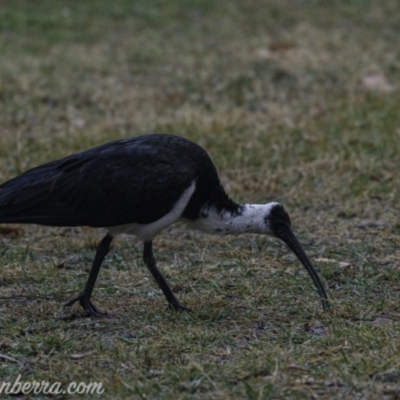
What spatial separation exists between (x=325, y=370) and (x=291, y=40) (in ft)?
30.8

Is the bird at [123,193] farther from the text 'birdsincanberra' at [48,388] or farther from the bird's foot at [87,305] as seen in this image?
the text 'birdsincanberra' at [48,388]

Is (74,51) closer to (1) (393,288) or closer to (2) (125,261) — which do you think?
(2) (125,261)

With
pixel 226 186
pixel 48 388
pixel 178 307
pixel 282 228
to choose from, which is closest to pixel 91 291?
pixel 178 307

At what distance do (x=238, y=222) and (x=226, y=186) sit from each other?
2617 millimetres

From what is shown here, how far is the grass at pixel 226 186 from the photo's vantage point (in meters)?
5.18

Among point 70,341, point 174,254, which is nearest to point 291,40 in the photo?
point 174,254

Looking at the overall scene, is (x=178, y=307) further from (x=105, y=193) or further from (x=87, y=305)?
(x=105, y=193)

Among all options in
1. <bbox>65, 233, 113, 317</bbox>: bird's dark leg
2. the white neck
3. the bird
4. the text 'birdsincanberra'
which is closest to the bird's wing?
the bird

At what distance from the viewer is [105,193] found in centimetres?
622

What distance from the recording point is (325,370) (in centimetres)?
499

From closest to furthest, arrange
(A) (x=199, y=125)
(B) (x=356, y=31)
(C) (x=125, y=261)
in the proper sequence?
(C) (x=125, y=261) < (A) (x=199, y=125) < (B) (x=356, y=31)

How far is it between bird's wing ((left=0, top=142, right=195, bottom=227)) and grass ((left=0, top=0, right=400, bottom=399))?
56 centimetres

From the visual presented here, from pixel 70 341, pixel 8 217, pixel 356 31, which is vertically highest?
pixel 8 217

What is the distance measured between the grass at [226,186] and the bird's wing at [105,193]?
0.56 m
